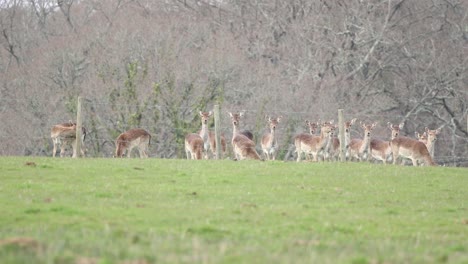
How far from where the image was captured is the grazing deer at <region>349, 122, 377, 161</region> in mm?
29219

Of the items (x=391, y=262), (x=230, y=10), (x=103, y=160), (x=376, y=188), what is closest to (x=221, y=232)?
(x=391, y=262)

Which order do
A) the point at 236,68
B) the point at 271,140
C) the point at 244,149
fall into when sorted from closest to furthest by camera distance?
the point at 244,149 → the point at 271,140 → the point at 236,68

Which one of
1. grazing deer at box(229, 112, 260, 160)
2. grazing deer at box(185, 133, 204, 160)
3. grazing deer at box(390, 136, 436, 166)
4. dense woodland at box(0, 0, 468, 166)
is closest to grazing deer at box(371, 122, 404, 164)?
grazing deer at box(390, 136, 436, 166)

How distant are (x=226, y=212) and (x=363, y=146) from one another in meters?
16.3

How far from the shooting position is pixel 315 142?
27.7m

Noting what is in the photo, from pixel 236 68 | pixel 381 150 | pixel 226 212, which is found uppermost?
pixel 236 68

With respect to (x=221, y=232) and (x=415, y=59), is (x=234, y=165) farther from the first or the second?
(x=415, y=59)

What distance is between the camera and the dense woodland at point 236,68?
38.2 metres

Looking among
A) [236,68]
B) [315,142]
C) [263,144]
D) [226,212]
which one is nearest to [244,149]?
[315,142]

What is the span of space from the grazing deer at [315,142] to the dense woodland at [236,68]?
7.72 meters

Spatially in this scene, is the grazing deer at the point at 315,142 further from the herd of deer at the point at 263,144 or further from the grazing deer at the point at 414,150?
the grazing deer at the point at 414,150

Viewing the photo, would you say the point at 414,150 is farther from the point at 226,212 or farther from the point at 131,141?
the point at 226,212

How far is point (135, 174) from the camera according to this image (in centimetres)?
1883

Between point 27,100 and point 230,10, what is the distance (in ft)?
47.8
